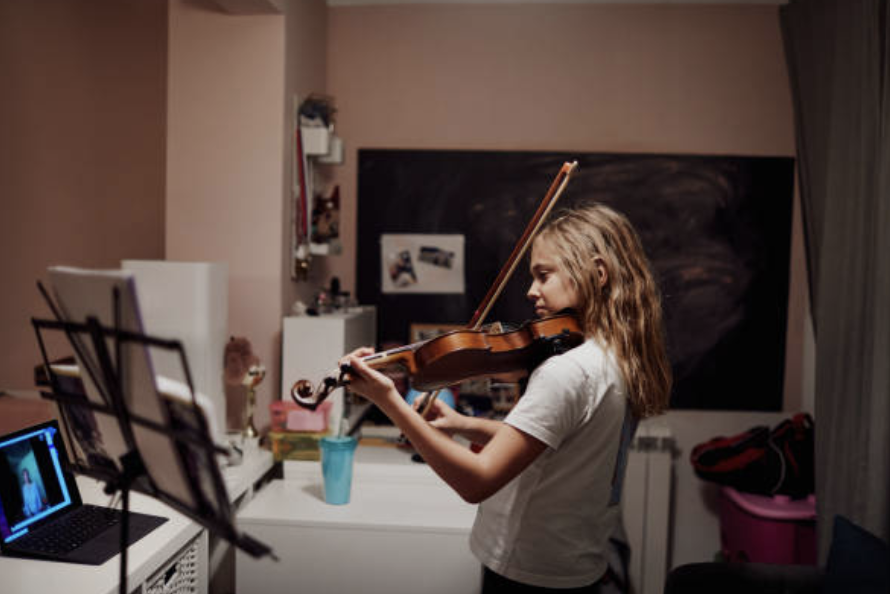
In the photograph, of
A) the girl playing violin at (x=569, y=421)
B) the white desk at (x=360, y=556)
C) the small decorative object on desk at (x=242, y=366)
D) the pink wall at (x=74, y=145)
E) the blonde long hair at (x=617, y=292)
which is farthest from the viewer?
the pink wall at (x=74, y=145)

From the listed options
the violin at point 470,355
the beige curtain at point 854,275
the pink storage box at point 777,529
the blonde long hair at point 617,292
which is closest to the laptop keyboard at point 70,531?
the violin at point 470,355

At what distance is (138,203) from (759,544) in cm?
268

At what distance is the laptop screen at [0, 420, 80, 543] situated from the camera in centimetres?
151

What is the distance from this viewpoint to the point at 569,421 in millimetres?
1228

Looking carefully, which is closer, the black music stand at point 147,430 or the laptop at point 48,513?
the black music stand at point 147,430

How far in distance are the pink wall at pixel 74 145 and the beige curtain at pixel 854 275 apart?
2.43 metres

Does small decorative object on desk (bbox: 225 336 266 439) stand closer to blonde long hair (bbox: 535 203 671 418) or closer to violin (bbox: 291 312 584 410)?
violin (bbox: 291 312 584 410)

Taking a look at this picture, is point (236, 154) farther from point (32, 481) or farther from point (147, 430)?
point (147, 430)

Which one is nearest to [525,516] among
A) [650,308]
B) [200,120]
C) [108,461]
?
[650,308]

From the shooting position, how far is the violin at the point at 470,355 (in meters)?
1.39

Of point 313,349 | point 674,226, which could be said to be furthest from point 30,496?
point 674,226

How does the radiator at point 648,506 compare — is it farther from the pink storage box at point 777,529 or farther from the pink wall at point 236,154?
the pink wall at point 236,154

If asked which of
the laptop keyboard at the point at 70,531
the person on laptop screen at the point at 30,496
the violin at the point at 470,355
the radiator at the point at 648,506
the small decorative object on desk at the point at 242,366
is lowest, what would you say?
the radiator at the point at 648,506

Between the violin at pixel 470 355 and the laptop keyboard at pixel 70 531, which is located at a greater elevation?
the violin at pixel 470 355
